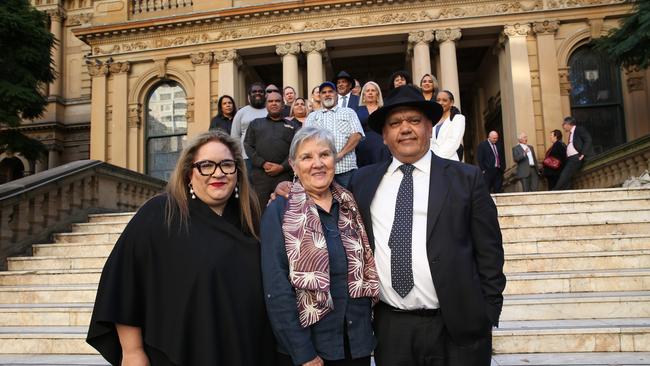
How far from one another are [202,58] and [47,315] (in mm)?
15639

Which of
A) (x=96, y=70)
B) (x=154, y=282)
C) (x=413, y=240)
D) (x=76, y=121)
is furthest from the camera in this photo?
(x=76, y=121)

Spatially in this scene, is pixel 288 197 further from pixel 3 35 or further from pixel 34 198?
pixel 3 35

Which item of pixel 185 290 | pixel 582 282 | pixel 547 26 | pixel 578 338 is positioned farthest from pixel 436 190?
pixel 547 26

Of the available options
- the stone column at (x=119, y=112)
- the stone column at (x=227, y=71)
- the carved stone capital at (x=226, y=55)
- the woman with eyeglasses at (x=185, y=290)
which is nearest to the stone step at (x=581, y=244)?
the woman with eyeglasses at (x=185, y=290)

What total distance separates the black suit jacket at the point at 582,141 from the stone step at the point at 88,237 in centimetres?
1085

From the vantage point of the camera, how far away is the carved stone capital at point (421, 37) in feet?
59.3

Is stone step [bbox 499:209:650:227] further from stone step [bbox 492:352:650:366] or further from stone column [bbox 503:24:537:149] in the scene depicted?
stone column [bbox 503:24:537:149]

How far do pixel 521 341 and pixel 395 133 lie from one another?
2828 mm

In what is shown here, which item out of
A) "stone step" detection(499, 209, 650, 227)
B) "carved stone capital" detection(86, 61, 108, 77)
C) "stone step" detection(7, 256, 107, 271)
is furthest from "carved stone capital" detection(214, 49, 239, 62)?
"stone step" detection(499, 209, 650, 227)

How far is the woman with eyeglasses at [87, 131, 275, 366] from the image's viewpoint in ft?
7.09

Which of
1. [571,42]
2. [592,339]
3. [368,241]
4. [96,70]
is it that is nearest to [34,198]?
[368,241]

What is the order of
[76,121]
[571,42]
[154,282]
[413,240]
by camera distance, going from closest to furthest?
[154,282] < [413,240] < [571,42] < [76,121]

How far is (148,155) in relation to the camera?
797 inches

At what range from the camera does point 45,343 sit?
15.8 ft
